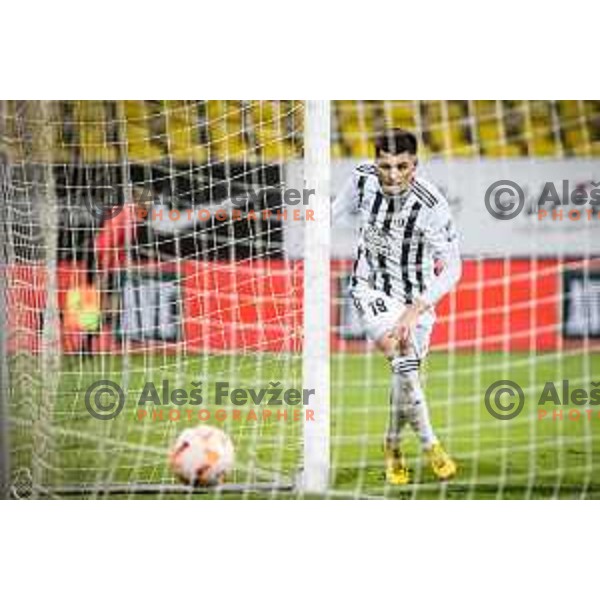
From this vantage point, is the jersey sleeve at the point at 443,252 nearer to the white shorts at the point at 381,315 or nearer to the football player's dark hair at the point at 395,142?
the white shorts at the point at 381,315

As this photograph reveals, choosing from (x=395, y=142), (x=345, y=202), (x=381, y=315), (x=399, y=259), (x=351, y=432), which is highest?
(x=395, y=142)

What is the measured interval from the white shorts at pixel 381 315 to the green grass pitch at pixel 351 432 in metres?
0.07

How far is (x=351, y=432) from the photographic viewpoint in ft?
11.7

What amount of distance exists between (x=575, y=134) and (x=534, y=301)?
46 cm

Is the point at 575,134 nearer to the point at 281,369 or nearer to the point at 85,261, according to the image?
the point at 281,369

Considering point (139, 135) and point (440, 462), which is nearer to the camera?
point (139, 135)

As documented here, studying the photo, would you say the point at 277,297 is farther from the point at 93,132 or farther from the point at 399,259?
the point at 93,132

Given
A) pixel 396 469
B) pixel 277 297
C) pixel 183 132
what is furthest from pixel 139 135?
pixel 396 469

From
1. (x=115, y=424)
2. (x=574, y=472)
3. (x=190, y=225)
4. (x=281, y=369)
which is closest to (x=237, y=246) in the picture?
(x=190, y=225)

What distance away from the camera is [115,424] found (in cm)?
359

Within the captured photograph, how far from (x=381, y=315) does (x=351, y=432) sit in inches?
13.1

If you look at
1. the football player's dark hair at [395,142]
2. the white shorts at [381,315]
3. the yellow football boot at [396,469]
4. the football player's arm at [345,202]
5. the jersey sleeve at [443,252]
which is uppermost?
the football player's dark hair at [395,142]

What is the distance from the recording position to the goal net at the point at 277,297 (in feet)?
11.5

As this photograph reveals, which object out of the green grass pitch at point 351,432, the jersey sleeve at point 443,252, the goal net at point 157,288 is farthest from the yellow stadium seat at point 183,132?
the jersey sleeve at point 443,252
